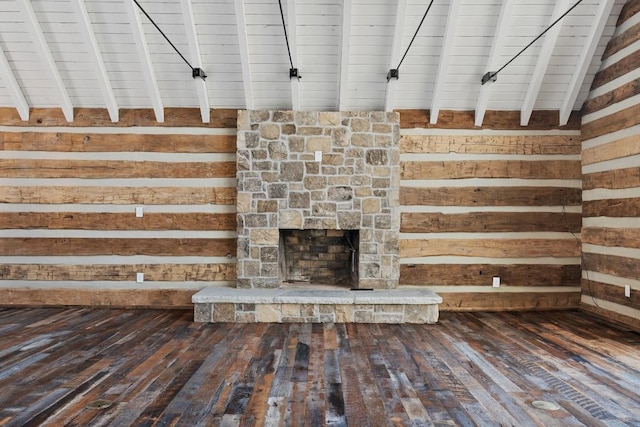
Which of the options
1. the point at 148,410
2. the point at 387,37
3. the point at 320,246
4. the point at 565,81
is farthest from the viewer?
the point at 320,246

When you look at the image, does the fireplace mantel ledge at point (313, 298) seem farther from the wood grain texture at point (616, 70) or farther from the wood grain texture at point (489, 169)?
the wood grain texture at point (616, 70)

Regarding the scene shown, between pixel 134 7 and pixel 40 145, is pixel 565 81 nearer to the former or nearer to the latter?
pixel 134 7

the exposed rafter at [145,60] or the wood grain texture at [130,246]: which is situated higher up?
the exposed rafter at [145,60]

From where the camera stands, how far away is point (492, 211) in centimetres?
523

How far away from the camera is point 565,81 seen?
4.91 metres

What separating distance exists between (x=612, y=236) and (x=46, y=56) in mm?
7096

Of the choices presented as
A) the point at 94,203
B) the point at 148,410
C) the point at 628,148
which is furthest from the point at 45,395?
the point at 628,148

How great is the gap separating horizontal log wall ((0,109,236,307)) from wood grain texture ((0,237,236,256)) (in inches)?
0.5

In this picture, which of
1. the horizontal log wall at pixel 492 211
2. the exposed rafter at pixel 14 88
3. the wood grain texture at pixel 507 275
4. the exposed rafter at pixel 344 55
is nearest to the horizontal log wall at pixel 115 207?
the exposed rafter at pixel 14 88

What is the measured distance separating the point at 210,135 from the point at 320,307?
2.72 metres

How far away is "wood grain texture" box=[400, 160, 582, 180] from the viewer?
5.21 m

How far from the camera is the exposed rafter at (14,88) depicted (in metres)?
4.68

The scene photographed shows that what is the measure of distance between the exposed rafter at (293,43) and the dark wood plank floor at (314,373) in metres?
2.80

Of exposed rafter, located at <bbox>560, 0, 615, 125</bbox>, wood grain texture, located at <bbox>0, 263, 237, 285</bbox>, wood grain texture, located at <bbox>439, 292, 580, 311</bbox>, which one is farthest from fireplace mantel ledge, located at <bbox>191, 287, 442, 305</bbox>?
exposed rafter, located at <bbox>560, 0, 615, 125</bbox>
